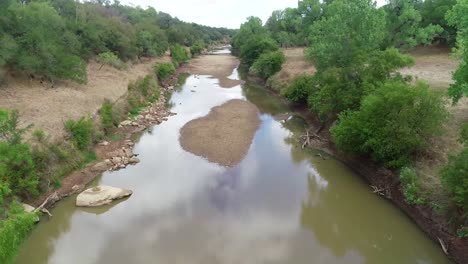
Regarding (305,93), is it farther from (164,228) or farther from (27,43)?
(27,43)

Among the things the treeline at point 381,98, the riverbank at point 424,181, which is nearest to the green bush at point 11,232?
the treeline at point 381,98

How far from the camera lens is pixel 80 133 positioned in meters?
27.8

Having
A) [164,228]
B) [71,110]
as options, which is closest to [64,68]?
[71,110]

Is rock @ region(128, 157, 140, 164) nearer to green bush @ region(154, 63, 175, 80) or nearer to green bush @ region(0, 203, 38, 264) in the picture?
green bush @ region(0, 203, 38, 264)

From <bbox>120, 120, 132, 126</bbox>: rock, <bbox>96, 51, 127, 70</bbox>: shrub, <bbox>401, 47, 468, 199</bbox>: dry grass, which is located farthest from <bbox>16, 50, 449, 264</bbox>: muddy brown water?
<bbox>96, 51, 127, 70</bbox>: shrub

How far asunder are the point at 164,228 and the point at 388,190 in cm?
1511

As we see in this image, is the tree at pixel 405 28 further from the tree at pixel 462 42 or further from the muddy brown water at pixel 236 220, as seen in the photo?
the muddy brown water at pixel 236 220

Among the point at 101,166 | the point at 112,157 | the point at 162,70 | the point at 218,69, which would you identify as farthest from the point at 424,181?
the point at 218,69

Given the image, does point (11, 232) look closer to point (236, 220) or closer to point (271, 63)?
point (236, 220)

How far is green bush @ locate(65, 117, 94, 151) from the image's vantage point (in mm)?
27422

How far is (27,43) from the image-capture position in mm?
35156

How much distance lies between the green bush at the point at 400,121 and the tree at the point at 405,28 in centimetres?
3068

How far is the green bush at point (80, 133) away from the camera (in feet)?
90.0

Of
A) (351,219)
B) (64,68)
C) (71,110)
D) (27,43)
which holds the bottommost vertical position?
(351,219)
